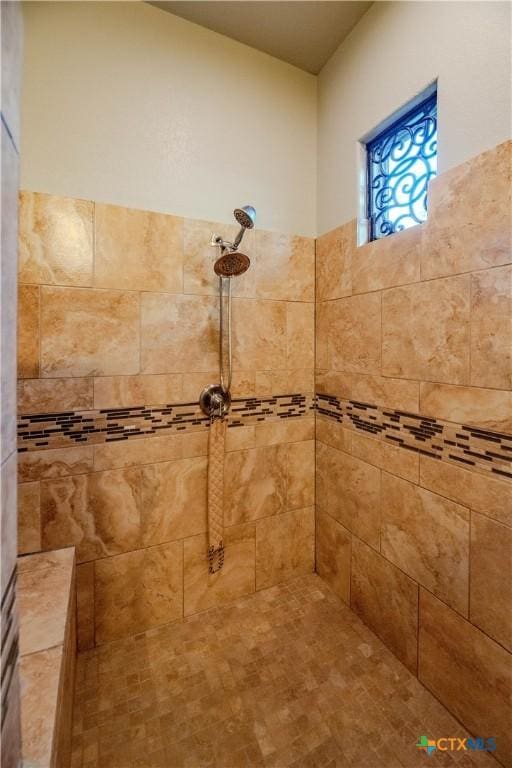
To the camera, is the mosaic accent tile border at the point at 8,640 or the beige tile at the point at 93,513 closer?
the mosaic accent tile border at the point at 8,640

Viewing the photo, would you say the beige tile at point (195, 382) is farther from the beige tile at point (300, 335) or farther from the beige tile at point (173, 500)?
the beige tile at point (300, 335)

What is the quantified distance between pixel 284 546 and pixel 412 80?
218cm

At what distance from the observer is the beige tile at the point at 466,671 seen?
1046 millimetres

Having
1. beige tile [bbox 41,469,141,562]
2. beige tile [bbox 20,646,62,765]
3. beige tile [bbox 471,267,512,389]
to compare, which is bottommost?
beige tile [bbox 20,646,62,765]

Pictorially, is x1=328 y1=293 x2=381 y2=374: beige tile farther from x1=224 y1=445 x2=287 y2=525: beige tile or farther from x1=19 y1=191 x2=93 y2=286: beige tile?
x1=19 y1=191 x2=93 y2=286: beige tile

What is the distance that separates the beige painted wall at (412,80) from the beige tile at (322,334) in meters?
0.41

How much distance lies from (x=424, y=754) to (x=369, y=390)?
1241 millimetres

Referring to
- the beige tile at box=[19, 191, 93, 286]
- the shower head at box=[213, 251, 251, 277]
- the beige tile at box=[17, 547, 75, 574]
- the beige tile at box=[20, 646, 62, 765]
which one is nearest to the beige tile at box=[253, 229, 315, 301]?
the shower head at box=[213, 251, 251, 277]

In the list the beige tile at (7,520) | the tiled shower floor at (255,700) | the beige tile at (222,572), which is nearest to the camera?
the beige tile at (7,520)

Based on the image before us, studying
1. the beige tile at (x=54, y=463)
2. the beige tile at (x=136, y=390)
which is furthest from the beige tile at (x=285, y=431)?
the beige tile at (x=54, y=463)

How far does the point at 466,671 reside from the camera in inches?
45.1

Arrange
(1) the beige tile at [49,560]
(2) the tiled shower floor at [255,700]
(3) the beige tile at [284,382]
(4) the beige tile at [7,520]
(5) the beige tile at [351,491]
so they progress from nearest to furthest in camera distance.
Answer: (4) the beige tile at [7,520], (2) the tiled shower floor at [255,700], (1) the beige tile at [49,560], (5) the beige tile at [351,491], (3) the beige tile at [284,382]

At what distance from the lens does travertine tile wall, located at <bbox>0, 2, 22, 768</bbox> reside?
44cm

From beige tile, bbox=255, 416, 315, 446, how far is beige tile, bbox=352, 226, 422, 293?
748 millimetres
